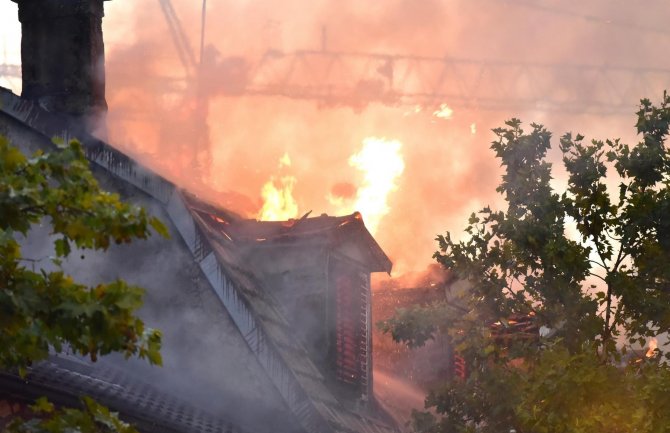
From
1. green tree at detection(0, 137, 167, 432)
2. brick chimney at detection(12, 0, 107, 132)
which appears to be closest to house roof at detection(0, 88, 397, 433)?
brick chimney at detection(12, 0, 107, 132)

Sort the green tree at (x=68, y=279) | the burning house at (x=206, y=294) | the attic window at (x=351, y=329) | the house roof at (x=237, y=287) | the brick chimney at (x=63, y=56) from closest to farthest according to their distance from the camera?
the green tree at (x=68, y=279)
the burning house at (x=206, y=294)
the house roof at (x=237, y=287)
the brick chimney at (x=63, y=56)
the attic window at (x=351, y=329)

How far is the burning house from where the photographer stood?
1446 cm

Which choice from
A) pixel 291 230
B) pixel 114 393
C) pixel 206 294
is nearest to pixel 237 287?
pixel 206 294

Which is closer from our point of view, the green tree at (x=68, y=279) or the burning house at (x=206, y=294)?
the green tree at (x=68, y=279)

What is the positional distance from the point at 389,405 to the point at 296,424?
473 cm

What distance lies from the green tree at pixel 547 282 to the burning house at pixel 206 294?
127 centimetres

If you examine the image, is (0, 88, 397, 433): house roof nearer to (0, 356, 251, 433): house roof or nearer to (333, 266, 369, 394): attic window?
(333, 266, 369, 394): attic window

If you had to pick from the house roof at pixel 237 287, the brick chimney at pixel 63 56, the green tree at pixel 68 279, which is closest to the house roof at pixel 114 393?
the house roof at pixel 237 287

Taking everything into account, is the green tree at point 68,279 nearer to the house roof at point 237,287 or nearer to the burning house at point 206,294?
the burning house at point 206,294

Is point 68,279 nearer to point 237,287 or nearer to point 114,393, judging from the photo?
point 114,393

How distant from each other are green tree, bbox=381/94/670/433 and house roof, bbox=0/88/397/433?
5.42 feet

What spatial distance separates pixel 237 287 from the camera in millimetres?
14906

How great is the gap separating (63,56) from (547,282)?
7025 millimetres

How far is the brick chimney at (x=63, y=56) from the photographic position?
54.5 ft
